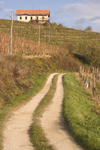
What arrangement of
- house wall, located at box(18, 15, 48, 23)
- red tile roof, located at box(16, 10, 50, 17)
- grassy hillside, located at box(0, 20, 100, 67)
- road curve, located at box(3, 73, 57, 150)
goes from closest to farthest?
road curve, located at box(3, 73, 57, 150) < grassy hillside, located at box(0, 20, 100, 67) < red tile roof, located at box(16, 10, 50, 17) < house wall, located at box(18, 15, 48, 23)

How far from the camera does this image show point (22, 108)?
545 inches

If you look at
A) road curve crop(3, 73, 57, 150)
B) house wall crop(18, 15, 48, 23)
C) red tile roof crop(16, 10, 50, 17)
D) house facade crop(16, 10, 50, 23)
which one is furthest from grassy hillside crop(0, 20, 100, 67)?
road curve crop(3, 73, 57, 150)

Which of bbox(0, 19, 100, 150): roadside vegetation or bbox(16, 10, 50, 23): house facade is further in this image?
bbox(16, 10, 50, 23): house facade

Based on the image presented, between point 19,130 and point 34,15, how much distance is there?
98.2 m

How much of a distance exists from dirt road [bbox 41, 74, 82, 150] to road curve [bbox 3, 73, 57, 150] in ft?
2.73

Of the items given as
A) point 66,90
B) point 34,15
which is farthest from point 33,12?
point 66,90

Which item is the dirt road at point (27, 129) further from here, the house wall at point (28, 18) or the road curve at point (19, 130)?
the house wall at point (28, 18)

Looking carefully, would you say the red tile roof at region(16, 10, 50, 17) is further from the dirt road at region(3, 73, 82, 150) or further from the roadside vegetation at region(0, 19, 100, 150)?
the dirt road at region(3, 73, 82, 150)

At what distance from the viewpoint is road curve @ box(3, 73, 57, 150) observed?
7.48 meters

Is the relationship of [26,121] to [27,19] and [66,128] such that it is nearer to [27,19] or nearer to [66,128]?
[66,128]

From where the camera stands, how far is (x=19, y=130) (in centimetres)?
926

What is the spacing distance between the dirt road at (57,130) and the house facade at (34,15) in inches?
3652

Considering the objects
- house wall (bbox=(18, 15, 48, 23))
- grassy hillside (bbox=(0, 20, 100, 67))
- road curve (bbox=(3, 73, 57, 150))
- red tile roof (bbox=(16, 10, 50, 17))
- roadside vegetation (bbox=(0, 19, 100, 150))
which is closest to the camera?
road curve (bbox=(3, 73, 57, 150))

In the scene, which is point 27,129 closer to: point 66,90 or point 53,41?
point 66,90
